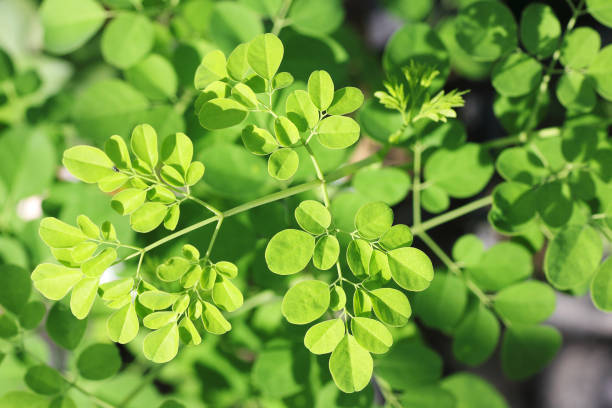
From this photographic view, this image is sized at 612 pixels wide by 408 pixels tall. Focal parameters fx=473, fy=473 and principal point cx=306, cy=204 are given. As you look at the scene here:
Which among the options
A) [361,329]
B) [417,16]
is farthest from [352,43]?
[361,329]

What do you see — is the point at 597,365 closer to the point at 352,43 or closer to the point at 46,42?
the point at 352,43

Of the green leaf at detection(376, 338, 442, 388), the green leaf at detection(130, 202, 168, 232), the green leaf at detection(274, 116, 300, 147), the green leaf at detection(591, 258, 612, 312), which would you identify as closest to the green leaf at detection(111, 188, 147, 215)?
the green leaf at detection(130, 202, 168, 232)

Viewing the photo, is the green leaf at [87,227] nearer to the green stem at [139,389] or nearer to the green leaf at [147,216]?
the green leaf at [147,216]

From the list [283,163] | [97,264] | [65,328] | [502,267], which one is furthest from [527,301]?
[65,328]

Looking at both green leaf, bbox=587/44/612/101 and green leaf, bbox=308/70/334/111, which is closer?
green leaf, bbox=308/70/334/111

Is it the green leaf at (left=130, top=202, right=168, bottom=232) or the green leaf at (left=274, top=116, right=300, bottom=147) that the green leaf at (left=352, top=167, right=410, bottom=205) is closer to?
the green leaf at (left=274, top=116, right=300, bottom=147)

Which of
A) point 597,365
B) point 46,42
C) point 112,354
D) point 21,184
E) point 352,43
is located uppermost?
point 46,42
